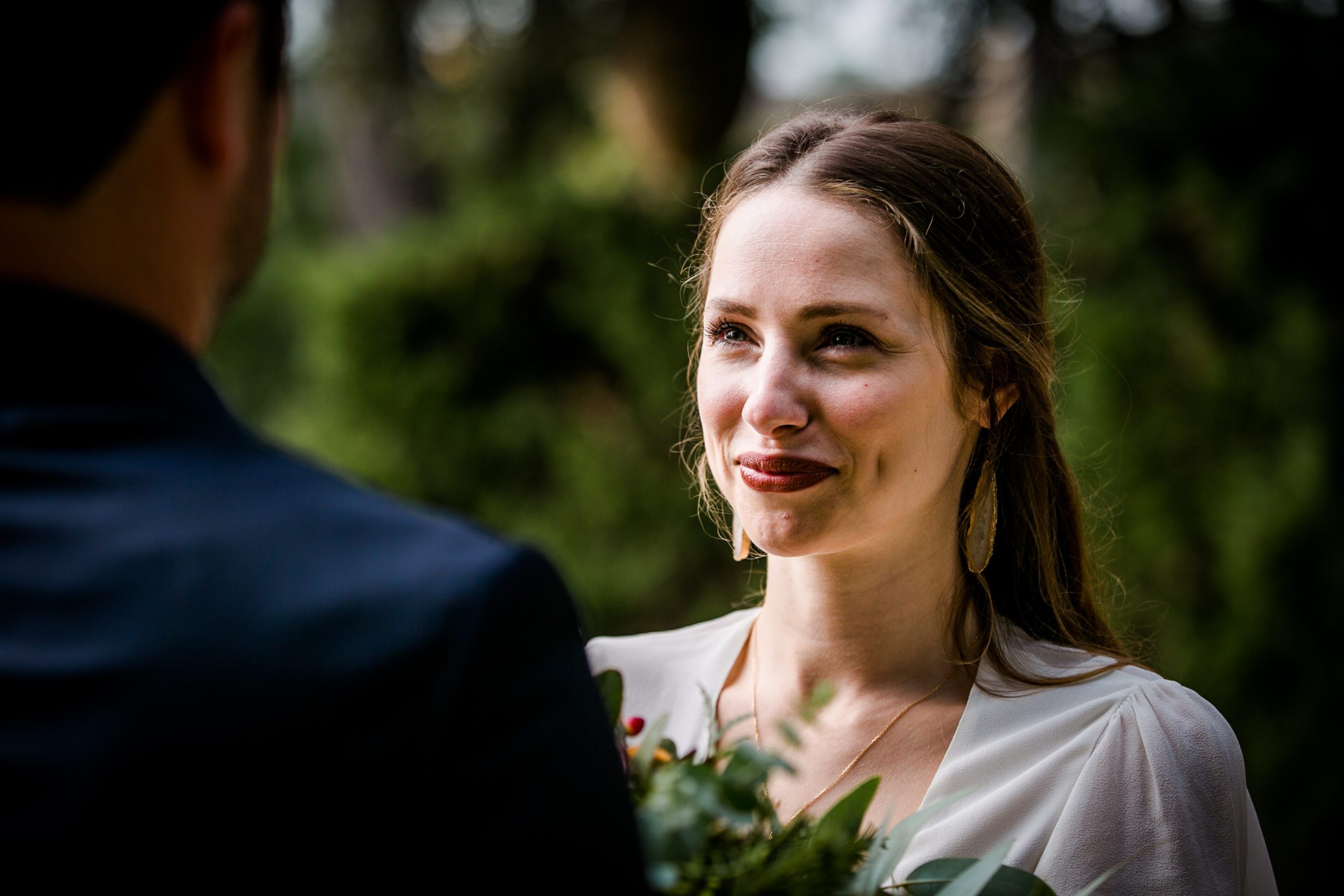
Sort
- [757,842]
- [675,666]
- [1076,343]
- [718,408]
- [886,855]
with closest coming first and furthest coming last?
[757,842], [886,855], [718,408], [675,666], [1076,343]

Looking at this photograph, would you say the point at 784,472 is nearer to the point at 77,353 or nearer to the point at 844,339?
the point at 844,339

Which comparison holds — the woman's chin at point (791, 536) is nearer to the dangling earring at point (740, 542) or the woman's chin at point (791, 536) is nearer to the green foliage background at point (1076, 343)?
the dangling earring at point (740, 542)

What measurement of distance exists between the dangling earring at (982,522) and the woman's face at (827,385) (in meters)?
0.21

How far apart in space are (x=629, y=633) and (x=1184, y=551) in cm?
335

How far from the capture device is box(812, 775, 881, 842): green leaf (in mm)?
1346

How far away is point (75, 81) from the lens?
2.62ft

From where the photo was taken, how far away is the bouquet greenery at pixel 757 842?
42.9 inches

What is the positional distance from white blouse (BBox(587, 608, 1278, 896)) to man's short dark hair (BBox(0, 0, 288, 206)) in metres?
1.61

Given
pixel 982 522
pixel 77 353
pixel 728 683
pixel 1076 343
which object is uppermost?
pixel 77 353

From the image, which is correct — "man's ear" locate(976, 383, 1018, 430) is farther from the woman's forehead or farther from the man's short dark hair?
the man's short dark hair

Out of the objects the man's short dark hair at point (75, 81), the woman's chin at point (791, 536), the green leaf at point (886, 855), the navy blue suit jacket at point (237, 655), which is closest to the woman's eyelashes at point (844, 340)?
the woman's chin at point (791, 536)

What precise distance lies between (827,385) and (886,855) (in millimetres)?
929

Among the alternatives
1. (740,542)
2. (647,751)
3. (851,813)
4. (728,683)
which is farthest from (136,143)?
(728,683)

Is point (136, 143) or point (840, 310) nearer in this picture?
point (136, 143)
